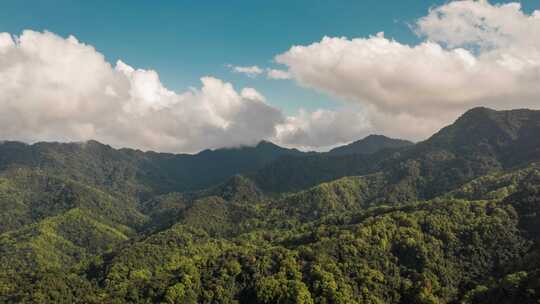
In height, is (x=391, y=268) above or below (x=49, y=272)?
Result: below

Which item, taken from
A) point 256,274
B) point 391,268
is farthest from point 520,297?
point 256,274

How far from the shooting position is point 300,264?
193750 millimetres

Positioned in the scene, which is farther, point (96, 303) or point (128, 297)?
point (128, 297)

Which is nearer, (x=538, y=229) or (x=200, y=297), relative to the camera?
(x=200, y=297)

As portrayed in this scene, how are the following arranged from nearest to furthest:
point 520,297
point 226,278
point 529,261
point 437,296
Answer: point 520,297, point 529,261, point 437,296, point 226,278

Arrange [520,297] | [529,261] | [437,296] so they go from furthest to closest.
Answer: [437,296]
[529,261]
[520,297]

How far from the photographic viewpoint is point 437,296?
174500 millimetres

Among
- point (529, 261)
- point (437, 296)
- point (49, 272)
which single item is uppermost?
point (49, 272)

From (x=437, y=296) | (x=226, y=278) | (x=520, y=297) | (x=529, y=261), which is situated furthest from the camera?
(x=226, y=278)

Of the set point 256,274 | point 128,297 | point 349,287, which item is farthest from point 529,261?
point 128,297

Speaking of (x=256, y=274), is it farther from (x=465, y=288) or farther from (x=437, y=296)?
(x=465, y=288)

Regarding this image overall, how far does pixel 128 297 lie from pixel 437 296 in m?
130

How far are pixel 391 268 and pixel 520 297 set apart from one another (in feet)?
198

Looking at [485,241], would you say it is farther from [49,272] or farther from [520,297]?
[49,272]
